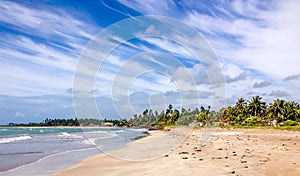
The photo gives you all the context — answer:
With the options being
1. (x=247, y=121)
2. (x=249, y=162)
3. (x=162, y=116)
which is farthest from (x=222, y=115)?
(x=249, y=162)

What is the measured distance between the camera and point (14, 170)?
1384 cm

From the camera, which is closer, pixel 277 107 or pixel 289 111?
pixel 289 111

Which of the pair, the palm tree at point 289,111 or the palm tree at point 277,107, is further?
the palm tree at point 277,107

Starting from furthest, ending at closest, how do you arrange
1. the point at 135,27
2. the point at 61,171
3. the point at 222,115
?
the point at 222,115 < the point at 135,27 < the point at 61,171

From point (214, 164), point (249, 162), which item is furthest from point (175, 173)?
point (249, 162)

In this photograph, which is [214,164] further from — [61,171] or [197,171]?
[61,171]

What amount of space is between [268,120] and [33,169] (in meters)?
65.7

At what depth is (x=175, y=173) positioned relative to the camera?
10680 mm

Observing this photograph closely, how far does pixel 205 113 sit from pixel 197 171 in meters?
94.5

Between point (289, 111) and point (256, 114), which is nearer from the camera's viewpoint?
point (289, 111)

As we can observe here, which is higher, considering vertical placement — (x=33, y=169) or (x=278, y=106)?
(x=278, y=106)

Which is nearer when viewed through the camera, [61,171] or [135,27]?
[61,171]

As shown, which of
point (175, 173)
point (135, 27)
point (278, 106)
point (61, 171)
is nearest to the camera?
point (175, 173)

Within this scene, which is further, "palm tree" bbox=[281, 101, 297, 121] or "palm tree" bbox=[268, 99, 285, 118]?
"palm tree" bbox=[268, 99, 285, 118]
